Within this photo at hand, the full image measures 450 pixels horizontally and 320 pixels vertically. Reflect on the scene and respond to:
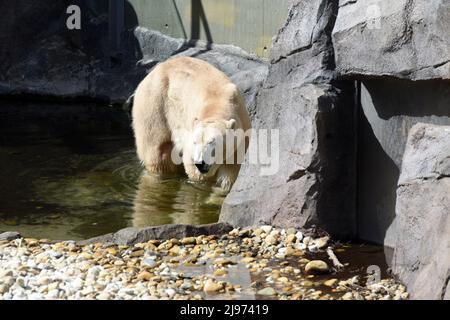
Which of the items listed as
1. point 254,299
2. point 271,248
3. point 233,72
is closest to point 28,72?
point 233,72

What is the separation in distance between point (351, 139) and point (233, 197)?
0.85 m

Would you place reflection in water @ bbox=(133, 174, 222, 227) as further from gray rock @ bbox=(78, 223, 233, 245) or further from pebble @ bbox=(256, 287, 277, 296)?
pebble @ bbox=(256, 287, 277, 296)

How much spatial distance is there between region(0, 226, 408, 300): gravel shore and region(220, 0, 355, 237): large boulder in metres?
A: 0.15

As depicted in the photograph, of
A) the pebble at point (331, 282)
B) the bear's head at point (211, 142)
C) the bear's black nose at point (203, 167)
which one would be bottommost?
the pebble at point (331, 282)

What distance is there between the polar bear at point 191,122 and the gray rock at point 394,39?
1779mm

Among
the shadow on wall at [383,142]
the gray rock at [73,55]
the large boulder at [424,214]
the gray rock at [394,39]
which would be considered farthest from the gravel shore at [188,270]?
the gray rock at [73,55]

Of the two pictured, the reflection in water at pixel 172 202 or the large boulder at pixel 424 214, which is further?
the reflection in water at pixel 172 202

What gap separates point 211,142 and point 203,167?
0.20 meters

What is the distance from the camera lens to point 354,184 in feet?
14.8

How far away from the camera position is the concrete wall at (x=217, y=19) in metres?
8.84

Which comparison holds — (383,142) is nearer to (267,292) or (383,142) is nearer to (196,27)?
(267,292)

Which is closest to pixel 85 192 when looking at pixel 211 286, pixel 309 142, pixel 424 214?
pixel 309 142

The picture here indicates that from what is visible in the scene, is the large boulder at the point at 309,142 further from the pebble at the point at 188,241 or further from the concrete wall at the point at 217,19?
the concrete wall at the point at 217,19
